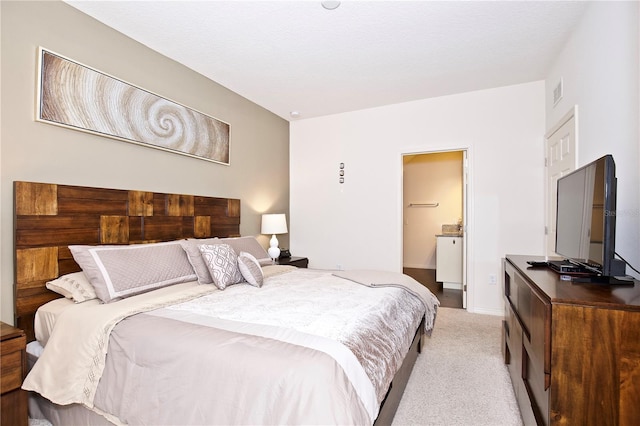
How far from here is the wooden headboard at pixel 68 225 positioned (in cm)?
197

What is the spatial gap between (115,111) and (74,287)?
1.40 meters

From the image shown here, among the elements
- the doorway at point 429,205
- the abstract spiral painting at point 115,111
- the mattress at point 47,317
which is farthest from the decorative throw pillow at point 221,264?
the doorway at point 429,205

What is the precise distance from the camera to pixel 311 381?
3.61 ft

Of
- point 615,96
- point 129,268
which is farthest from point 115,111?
point 615,96

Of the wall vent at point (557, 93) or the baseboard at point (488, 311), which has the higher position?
the wall vent at point (557, 93)

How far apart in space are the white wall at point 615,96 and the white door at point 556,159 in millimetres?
165

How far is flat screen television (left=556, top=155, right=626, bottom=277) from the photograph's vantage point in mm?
1333

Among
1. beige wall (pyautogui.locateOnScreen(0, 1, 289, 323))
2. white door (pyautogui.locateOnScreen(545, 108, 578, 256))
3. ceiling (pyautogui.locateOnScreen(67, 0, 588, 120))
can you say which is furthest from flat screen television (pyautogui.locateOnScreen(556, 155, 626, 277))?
beige wall (pyautogui.locateOnScreen(0, 1, 289, 323))

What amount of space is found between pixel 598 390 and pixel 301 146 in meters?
4.45

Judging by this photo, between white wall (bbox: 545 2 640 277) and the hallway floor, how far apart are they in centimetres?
250

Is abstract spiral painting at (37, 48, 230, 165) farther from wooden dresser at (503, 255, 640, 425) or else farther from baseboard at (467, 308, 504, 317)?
baseboard at (467, 308, 504, 317)

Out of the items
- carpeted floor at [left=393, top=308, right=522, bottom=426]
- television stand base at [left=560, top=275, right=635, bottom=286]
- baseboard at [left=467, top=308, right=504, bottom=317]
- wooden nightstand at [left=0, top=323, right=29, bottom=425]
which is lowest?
carpeted floor at [left=393, top=308, right=522, bottom=426]

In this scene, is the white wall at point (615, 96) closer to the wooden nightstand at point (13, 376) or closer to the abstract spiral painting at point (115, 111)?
the wooden nightstand at point (13, 376)

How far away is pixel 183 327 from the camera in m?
1.49
